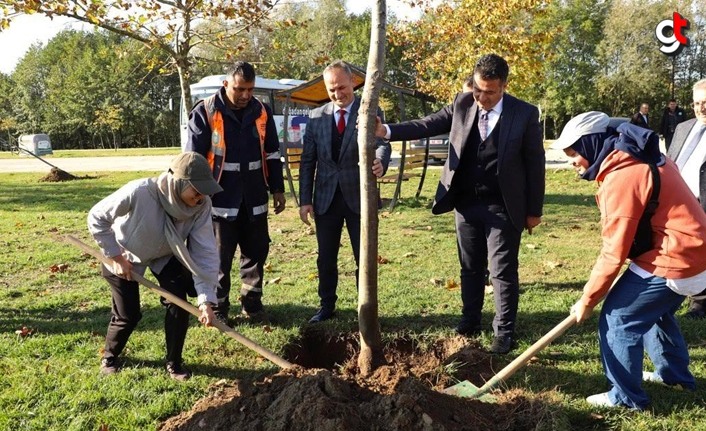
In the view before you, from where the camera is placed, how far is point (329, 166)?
4.72 metres

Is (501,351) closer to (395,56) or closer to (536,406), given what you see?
(536,406)

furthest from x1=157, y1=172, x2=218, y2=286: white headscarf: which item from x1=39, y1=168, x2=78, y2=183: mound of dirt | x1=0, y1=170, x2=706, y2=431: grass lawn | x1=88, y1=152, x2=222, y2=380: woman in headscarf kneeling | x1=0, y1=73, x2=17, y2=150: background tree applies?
x1=0, y1=73, x2=17, y2=150: background tree

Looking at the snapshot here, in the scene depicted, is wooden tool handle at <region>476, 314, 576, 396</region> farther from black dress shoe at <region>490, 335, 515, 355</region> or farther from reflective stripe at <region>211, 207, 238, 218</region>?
reflective stripe at <region>211, 207, 238, 218</region>

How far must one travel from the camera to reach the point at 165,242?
3.66m

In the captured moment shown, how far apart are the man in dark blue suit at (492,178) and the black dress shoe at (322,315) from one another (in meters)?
1.23

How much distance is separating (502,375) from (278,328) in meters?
1.98

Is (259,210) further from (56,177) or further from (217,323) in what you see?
(56,177)

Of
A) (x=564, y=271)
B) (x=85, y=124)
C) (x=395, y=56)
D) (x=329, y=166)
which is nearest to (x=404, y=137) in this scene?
(x=329, y=166)

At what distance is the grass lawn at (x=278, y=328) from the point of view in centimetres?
341

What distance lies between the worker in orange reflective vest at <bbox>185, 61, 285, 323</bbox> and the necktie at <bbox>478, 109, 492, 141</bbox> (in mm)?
1777

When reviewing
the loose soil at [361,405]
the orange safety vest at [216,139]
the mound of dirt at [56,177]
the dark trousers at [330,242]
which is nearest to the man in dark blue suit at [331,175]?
the dark trousers at [330,242]

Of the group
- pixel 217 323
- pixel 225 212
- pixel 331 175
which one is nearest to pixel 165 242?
pixel 217 323

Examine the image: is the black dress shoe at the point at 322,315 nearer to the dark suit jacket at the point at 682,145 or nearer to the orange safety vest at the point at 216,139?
the orange safety vest at the point at 216,139

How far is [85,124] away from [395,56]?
90.3 feet
